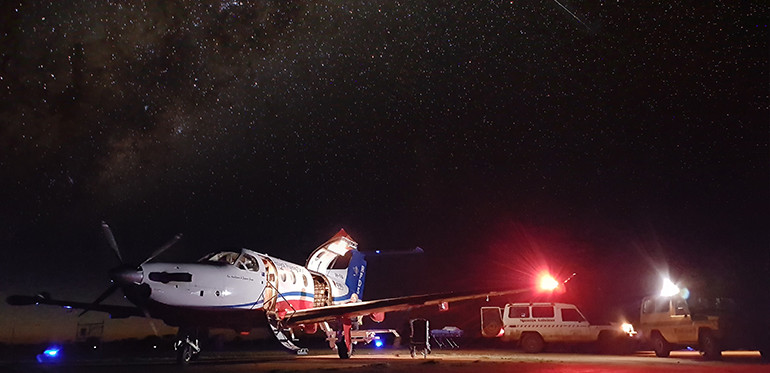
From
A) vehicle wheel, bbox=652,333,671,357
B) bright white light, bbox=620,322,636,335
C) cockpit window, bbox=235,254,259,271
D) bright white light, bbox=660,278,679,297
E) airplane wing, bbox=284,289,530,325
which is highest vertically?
cockpit window, bbox=235,254,259,271

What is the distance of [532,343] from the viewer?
2288 cm

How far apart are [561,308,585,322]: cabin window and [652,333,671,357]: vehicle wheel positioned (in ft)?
9.86

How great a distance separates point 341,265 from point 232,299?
1114cm

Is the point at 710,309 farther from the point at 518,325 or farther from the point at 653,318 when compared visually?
the point at 518,325

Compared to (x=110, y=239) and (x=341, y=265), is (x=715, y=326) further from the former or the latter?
(x=110, y=239)

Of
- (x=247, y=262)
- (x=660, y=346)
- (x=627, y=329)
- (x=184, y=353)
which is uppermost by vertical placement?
(x=247, y=262)

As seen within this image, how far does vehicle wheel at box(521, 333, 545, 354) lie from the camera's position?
2278 centimetres

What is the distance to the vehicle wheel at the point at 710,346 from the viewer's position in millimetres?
17719

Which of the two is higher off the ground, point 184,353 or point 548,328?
point 548,328

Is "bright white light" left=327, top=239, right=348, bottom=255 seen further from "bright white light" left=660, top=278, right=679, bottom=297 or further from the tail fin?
"bright white light" left=660, top=278, right=679, bottom=297

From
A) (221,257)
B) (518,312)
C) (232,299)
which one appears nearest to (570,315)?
(518,312)

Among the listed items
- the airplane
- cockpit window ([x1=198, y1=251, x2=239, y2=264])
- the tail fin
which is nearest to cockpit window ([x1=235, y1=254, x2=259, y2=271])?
the airplane

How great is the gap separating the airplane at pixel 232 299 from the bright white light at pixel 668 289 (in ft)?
20.4

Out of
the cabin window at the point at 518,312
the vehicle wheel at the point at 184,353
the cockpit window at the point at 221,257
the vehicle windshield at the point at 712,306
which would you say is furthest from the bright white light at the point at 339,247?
the vehicle windshield at the point at 712,306
